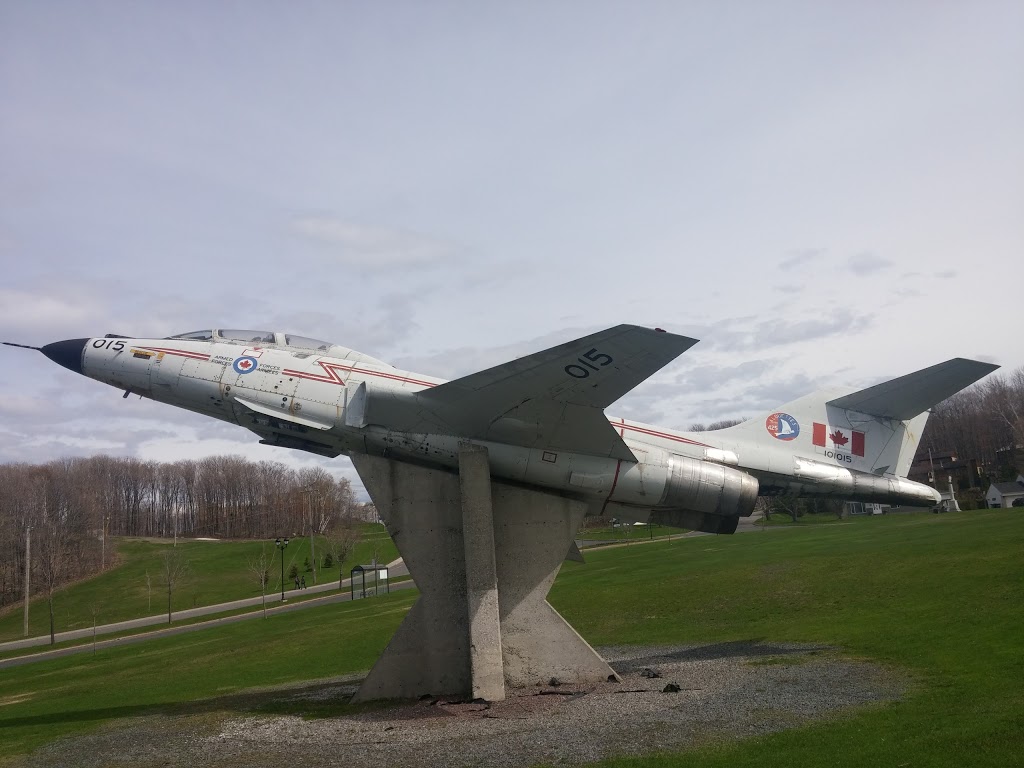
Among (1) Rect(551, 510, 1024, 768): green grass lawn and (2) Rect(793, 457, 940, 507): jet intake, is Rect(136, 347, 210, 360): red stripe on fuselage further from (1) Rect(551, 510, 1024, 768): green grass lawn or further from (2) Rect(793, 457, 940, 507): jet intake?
(2) Rect(793, 457, 940, 507): jet intake

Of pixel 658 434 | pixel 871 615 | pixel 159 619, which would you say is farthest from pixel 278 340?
pixel 159 619

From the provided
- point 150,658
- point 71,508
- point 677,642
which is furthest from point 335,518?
point 677,642

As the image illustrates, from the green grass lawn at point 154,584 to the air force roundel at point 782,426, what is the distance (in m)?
48.4

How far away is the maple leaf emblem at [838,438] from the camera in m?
15.4

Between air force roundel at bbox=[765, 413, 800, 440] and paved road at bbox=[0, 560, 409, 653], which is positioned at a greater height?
air force roundel at bbox=[765, 413, 800, 440]

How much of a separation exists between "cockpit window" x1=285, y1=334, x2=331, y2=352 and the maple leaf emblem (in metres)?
10.8

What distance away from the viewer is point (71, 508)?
7475cm

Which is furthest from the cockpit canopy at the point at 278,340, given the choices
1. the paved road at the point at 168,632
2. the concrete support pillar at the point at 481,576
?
the paved road at the point at 168,632

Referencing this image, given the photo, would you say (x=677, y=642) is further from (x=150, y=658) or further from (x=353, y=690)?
(x=150, y=658)

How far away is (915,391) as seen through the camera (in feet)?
48.8

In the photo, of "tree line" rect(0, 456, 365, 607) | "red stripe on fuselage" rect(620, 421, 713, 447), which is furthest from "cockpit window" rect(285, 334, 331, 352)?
"tree line" rect(0, 456, 365, 607)

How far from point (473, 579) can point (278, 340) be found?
614 cm

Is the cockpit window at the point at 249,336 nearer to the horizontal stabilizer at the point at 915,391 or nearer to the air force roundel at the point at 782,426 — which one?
the air force roundel at the point at 782,426

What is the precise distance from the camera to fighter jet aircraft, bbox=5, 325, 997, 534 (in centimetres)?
1257
